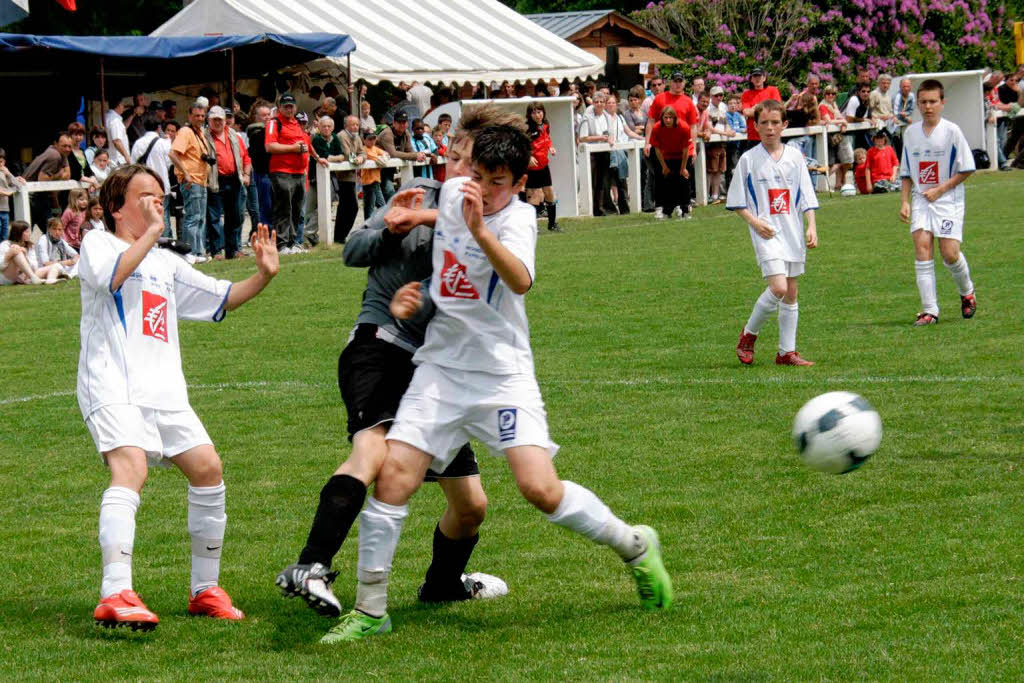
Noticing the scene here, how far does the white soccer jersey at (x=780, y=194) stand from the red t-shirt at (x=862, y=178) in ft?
57.6

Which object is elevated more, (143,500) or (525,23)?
(525,23)

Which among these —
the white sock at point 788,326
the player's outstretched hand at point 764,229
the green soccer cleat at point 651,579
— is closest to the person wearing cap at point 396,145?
the player's outstretched hand at point 764,229

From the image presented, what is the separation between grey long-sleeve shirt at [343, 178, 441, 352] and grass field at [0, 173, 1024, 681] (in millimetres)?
1062

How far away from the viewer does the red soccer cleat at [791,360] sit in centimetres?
1086

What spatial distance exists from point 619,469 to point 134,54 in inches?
600

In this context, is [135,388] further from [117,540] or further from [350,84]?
[350,84]

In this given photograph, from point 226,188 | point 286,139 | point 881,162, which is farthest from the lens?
point 881,162

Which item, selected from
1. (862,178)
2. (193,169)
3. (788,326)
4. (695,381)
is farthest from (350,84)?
(695,381)

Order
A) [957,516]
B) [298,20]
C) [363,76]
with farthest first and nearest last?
[298,20], [363,76], [957,516]

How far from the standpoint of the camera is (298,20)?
27641 millimetres

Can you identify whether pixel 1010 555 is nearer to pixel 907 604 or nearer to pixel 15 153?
pixel 907 604

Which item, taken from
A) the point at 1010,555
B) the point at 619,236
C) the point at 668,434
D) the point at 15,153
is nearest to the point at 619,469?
the point at 668,434

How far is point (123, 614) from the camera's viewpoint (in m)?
4.98

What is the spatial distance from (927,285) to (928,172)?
3.28 ft
